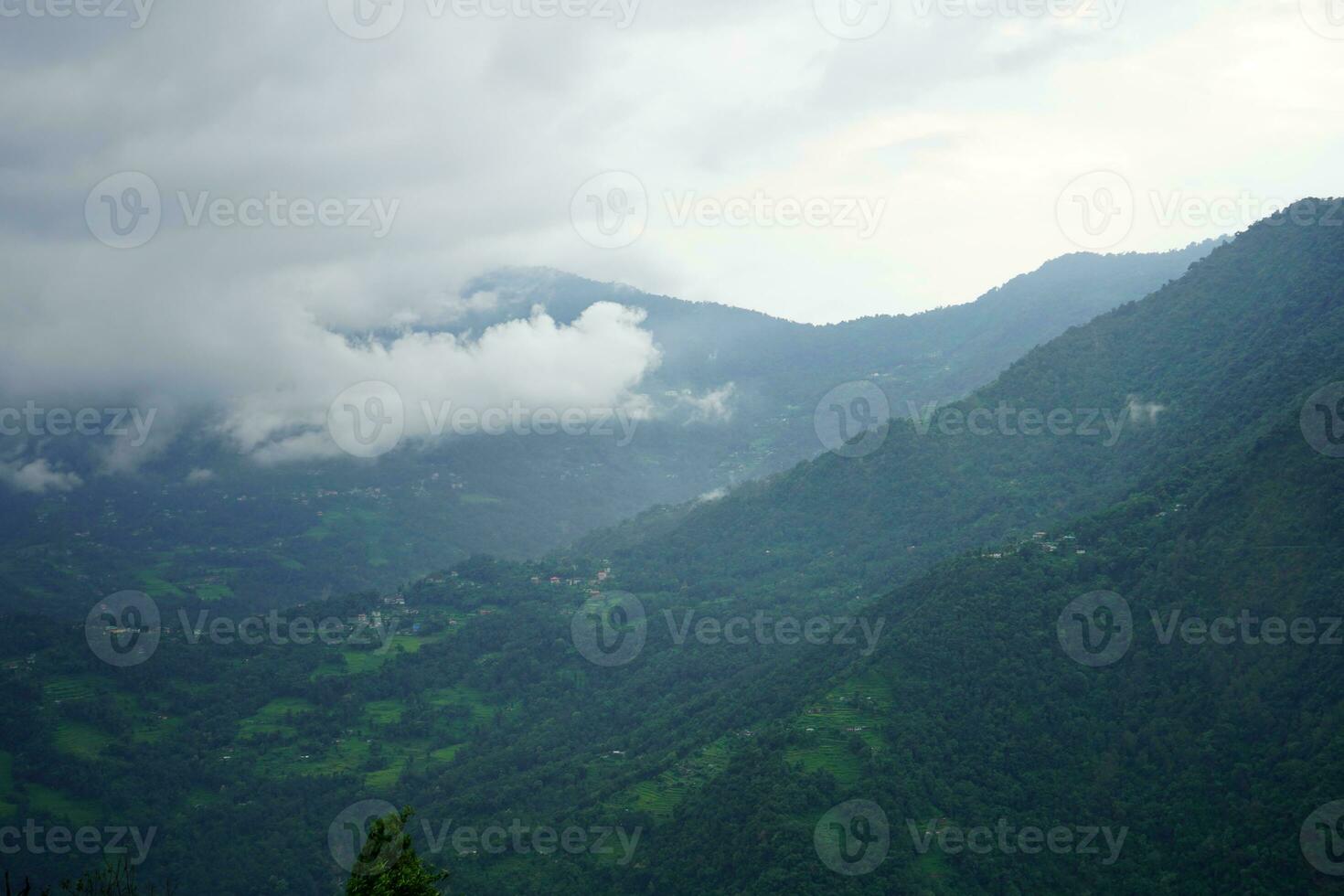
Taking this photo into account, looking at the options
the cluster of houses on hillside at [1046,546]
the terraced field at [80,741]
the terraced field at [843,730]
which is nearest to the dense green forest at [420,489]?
the terraced field at [80,741]

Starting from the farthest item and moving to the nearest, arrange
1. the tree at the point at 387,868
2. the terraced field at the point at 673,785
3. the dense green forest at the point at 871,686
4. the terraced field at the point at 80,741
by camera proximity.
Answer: the terraced field at the point at 80,741 → the terraced field at the point at 673,785 → the dense green forest at the point at 871,686 → the tree at the point at 387,868

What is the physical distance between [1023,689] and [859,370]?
127053 mm

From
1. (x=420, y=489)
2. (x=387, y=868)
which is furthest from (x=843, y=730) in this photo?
(x=420, y=489)

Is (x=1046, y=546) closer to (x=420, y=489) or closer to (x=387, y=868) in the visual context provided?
(x=387, y=868)

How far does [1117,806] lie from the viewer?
1886 inches

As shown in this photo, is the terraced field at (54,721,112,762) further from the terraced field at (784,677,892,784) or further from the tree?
the tree

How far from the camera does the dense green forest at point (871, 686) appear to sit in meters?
47.8

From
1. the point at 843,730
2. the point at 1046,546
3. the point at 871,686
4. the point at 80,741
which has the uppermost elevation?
the point at 1046,546

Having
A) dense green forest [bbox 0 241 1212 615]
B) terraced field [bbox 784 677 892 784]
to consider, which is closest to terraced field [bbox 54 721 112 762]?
dense green forest [bbox 0 241 1212 615]

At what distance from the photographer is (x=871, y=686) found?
60062 mm

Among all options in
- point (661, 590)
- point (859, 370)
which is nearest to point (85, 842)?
point (661, 590)

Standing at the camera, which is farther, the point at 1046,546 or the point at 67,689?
the point at 67,689

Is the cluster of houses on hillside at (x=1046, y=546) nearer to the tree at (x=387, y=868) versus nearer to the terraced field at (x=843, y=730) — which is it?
the terraced field at (x=843, y=730)

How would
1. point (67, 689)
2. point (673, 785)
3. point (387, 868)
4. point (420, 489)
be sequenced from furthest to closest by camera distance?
point (420, 489) < point (67, 689) < point (673, 785) < point (387, 868)
